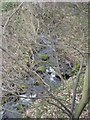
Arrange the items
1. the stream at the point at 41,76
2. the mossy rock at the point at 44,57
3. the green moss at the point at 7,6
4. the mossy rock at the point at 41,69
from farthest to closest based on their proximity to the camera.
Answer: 1. the green moss at the point at 7,6
2. the mossy rock at the point at 44,57
3. the mossy rock at the point at 41,69
4. the stream at the point at 41,76

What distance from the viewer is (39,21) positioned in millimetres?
6988

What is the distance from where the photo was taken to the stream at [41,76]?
5197 mm

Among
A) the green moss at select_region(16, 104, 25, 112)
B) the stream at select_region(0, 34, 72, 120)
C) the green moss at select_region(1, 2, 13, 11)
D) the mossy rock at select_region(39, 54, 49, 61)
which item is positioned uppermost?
the green moss at select_region(1, 2, 13, 11)

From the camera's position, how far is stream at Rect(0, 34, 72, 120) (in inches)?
205

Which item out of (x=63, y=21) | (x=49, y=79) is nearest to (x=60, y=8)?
(x=63, y=21)

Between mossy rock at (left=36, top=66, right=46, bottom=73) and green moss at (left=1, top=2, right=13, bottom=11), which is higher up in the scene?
green moss at (left=1, top=2, right=13, bottom=11)

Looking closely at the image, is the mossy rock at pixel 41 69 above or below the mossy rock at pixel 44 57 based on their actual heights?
below

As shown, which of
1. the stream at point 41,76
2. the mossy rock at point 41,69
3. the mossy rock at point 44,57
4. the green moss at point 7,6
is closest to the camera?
the stream at point 41,76

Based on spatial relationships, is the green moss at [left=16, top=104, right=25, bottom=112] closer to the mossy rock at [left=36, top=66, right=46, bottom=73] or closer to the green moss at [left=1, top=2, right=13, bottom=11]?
the mossy rock at [left=36, top=66, right=46, bottom=73]

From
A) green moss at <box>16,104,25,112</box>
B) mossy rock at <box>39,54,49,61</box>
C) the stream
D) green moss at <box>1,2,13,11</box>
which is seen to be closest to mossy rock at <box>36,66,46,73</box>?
the stream

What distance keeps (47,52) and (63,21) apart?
105 centimetres

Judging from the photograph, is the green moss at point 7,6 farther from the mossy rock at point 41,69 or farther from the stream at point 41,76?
the mossy rock at point 41,69

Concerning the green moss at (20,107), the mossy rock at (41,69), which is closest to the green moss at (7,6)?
the mossy rock at (41,69)

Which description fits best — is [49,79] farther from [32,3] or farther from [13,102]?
[32,3]
